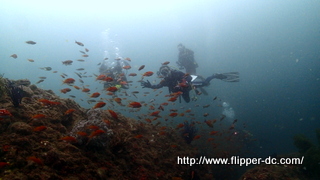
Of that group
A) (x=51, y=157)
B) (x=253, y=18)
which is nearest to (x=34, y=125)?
(x=51, y=157)

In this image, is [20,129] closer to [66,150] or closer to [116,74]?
[66,150]

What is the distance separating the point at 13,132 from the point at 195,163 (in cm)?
740

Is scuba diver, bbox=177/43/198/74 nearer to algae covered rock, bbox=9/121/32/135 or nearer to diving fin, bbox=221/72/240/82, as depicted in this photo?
diving fin, bbox=221/72/240/82

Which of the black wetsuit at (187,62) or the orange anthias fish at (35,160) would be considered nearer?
the orange anthias fish at (35,160)

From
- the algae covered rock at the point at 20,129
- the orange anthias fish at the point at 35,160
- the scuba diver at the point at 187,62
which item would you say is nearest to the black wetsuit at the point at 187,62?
the scuba diver at the point at 187,62

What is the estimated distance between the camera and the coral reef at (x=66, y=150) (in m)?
3.33

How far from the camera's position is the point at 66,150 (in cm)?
417

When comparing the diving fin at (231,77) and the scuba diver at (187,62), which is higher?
the scuba diver at (187,62)

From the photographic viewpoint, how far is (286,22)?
134 m

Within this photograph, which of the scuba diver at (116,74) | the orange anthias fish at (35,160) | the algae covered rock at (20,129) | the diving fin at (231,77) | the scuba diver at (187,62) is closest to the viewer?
the orange anthias fish at (35,160)

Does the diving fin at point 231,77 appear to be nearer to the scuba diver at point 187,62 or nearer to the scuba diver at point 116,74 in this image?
the scuba diver at point 187,62

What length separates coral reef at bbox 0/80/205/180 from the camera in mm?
3331

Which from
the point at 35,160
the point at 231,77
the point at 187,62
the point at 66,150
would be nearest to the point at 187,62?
the point at 187,62

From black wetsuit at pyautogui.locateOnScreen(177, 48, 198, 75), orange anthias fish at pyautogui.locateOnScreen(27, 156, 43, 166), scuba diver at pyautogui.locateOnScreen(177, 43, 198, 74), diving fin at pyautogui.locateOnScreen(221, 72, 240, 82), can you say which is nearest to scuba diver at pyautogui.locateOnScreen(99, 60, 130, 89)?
orange anthias fish at pyautogui.locateOnScreen(27, 156, 43, 166)
